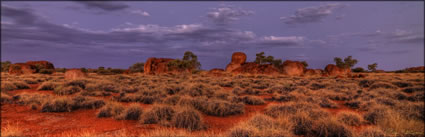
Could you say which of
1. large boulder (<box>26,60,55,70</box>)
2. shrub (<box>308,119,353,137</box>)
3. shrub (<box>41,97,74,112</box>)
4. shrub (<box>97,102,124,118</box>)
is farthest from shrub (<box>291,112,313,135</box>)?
large boulder (<box>26,60,55,70</box>)

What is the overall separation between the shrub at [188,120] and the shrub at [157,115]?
1.79 ft

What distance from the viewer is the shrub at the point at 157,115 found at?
22.2 feet

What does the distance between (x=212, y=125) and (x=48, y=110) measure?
271 inches

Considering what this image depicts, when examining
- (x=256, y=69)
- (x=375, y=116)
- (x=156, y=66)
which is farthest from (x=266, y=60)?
(x=375, y=116)

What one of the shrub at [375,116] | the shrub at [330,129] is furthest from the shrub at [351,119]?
the shrub at [330,129]

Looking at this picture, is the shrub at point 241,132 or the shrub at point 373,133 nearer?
the shrub at point 241,132

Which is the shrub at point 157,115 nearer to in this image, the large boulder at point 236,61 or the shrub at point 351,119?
the shrub at point 351,119

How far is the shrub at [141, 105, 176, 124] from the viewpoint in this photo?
266 inches

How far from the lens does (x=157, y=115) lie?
700cm

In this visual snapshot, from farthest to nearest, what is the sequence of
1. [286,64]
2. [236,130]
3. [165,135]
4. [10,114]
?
[286,64], [10,114], [236,130], [165,135]

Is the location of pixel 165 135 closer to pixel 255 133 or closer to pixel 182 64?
pixel 255 133

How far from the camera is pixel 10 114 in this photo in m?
8.23

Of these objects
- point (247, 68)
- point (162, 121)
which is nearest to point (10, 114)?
point (162, 121)

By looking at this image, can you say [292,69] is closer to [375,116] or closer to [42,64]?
[375,116]
